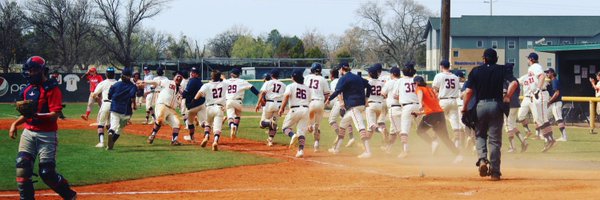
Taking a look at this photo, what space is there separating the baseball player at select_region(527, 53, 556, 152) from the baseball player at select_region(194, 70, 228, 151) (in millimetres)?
6973

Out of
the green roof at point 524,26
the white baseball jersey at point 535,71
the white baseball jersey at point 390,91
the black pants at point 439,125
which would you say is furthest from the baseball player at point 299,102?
the green roof at point 524,26

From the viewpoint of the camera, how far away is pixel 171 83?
67.2ft

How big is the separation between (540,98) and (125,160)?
977 centimetres

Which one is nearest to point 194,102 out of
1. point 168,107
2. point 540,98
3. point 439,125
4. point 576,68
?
point 168,107

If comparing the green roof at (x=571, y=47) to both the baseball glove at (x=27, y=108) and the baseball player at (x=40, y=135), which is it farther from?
the baseball glove at (x=27, y=108)

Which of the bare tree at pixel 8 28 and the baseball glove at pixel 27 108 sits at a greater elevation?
the bare tree at pixel 8 28

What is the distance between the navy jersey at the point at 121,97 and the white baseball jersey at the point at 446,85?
692 centimetres

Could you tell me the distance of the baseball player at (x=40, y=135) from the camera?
33.1ft

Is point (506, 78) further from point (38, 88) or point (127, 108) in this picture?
point (127, 108)

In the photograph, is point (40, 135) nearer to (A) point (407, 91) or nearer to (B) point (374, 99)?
(A) point (407, 91)

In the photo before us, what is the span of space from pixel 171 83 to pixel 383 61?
86.7 meters

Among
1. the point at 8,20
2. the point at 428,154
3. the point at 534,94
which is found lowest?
the point at 428,154

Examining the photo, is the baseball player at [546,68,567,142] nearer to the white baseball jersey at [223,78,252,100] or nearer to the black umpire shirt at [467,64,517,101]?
the white baseball jersey at [223,78,252,100]

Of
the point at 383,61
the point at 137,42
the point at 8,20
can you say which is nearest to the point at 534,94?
the point at 8,20
